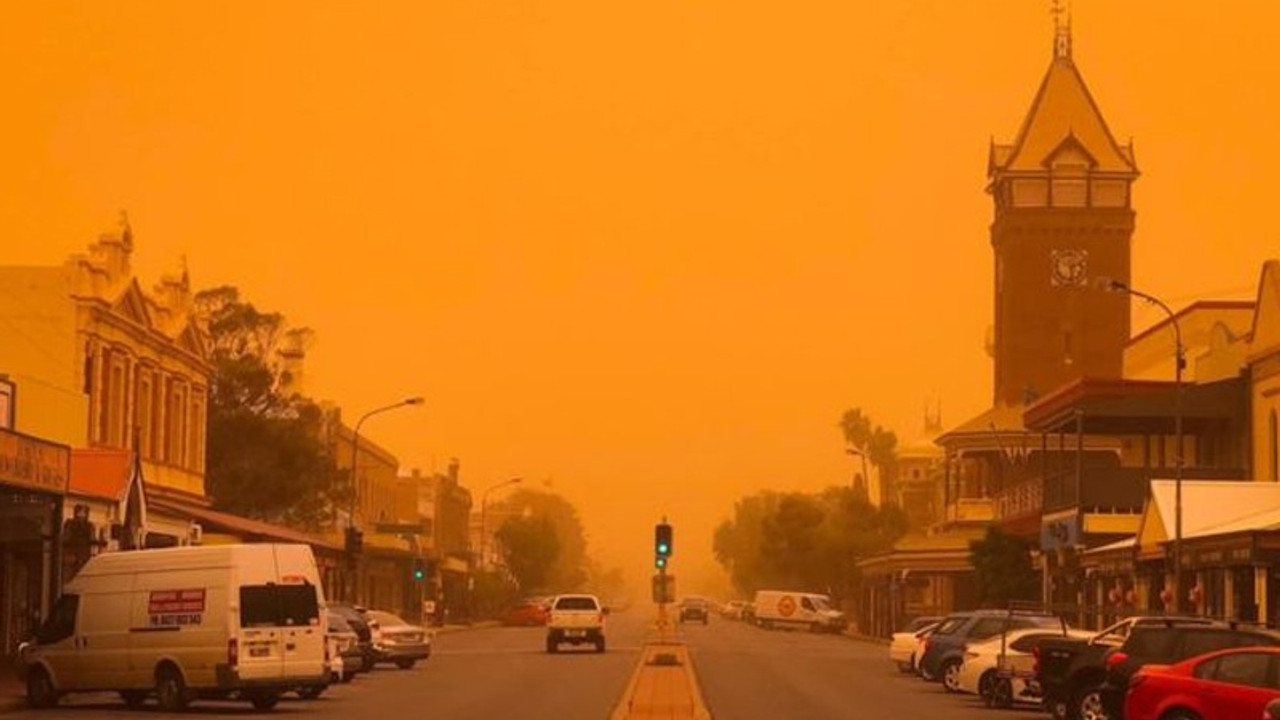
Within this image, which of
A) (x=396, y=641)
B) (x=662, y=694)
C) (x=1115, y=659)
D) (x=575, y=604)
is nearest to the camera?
(x=1115, y=659)

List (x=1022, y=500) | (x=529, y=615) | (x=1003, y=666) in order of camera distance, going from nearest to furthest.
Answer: (x=1003, y=666) → (x=1022, y=500) → (x=529, y=615)

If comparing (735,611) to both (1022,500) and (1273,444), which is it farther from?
(1273,444)

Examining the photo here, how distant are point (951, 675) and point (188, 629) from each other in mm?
18045

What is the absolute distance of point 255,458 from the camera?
342ft

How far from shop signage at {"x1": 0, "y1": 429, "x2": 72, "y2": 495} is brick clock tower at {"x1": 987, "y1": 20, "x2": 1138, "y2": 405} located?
82346mm

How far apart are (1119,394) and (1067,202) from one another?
161ft

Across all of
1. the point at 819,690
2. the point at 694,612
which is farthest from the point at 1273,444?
the point at 694,612

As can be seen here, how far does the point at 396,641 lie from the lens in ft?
199

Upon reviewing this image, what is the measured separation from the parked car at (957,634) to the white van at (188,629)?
14.1m

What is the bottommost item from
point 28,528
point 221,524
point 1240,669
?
point 1240,669

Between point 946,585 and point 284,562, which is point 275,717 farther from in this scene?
point 946,585

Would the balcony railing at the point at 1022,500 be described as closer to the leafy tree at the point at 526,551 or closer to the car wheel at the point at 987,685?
the car wheel at the point at 987,685

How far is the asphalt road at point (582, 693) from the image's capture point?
38.2 meters

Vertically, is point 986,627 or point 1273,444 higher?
point 1273,444
